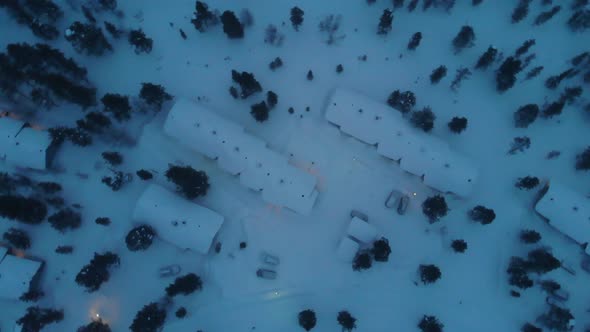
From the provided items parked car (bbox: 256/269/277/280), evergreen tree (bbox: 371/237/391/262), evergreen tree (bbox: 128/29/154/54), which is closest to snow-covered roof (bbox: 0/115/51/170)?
evergreen tree (bbox: 128/29/154/54)

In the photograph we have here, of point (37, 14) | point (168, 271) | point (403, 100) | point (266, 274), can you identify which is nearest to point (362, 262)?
point (266, 274)

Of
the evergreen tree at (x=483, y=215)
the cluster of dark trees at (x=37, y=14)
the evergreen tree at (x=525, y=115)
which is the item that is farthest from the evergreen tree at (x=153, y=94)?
the evergreen tree at (x=525, y=115)

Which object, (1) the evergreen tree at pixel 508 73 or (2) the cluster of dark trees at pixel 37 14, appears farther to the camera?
(2) the cluster of dark trees at pixel 37 14

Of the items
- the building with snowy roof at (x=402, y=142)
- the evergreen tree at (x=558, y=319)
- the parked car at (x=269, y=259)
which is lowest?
the parked car at (x=269, y=259)

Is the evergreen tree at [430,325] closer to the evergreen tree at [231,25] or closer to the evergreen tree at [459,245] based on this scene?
the evergreen tree at [459,245]

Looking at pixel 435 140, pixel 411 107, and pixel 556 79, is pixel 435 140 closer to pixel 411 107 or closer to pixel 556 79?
pixel 411 107

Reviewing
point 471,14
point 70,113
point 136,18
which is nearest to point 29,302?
point 70,113

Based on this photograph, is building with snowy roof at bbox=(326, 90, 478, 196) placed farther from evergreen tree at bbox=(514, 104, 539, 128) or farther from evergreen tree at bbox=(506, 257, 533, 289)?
evergreen tree at bbox=(506, 257, 533, 289)
